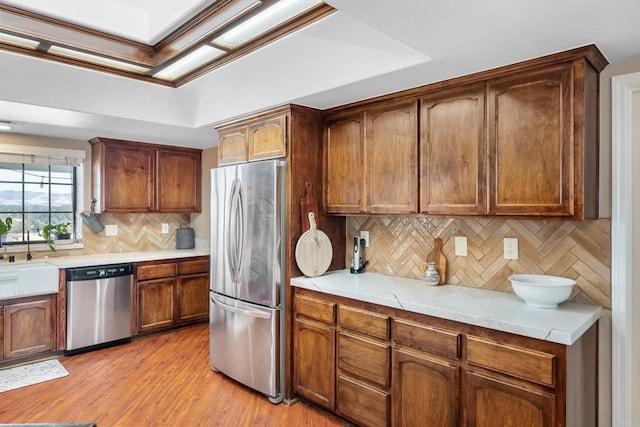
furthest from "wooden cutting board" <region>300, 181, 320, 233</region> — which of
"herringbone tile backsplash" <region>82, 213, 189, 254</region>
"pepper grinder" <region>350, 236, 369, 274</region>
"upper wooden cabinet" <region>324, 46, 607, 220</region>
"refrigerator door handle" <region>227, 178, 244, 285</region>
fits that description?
"herringbone tile backsplash" <region>82, 213, 189, 254</region>

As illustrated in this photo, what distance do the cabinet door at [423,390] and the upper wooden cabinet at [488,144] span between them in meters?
0.91

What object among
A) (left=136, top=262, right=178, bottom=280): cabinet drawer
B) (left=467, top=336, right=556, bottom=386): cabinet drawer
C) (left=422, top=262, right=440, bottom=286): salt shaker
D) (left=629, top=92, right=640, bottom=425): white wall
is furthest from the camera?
(left=136, top=262, right=178, bottom=280): cabinet drawer

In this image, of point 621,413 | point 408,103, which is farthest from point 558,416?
point 408,103

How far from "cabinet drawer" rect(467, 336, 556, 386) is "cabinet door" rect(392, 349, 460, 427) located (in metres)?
0.17

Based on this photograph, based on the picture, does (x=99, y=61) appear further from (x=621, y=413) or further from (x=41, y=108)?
(x=621, y=413)

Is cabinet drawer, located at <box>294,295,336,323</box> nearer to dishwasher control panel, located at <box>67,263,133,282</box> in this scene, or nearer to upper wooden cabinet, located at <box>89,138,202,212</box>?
dishwasher control panel, located at <box>67,263,133,282</box>

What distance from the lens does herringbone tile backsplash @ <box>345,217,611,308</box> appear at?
85.6 inches

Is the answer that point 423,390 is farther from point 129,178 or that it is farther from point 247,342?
point 129,178

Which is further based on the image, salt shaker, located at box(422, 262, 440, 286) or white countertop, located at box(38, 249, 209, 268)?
white countertop, located at box(38, 249, 209, 268)

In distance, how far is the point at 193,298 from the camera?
4684 millimetres

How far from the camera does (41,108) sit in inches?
121

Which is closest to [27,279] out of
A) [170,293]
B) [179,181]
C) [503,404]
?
[170,293]

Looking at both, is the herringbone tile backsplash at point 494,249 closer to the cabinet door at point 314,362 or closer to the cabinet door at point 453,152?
the cabinet door at point 453,152

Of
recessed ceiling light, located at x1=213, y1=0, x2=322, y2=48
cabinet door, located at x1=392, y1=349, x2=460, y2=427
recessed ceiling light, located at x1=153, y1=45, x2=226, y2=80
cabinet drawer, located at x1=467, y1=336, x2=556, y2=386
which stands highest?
recessed ceiling light, located at x1=213, y1=0, x2=322, y2=48
